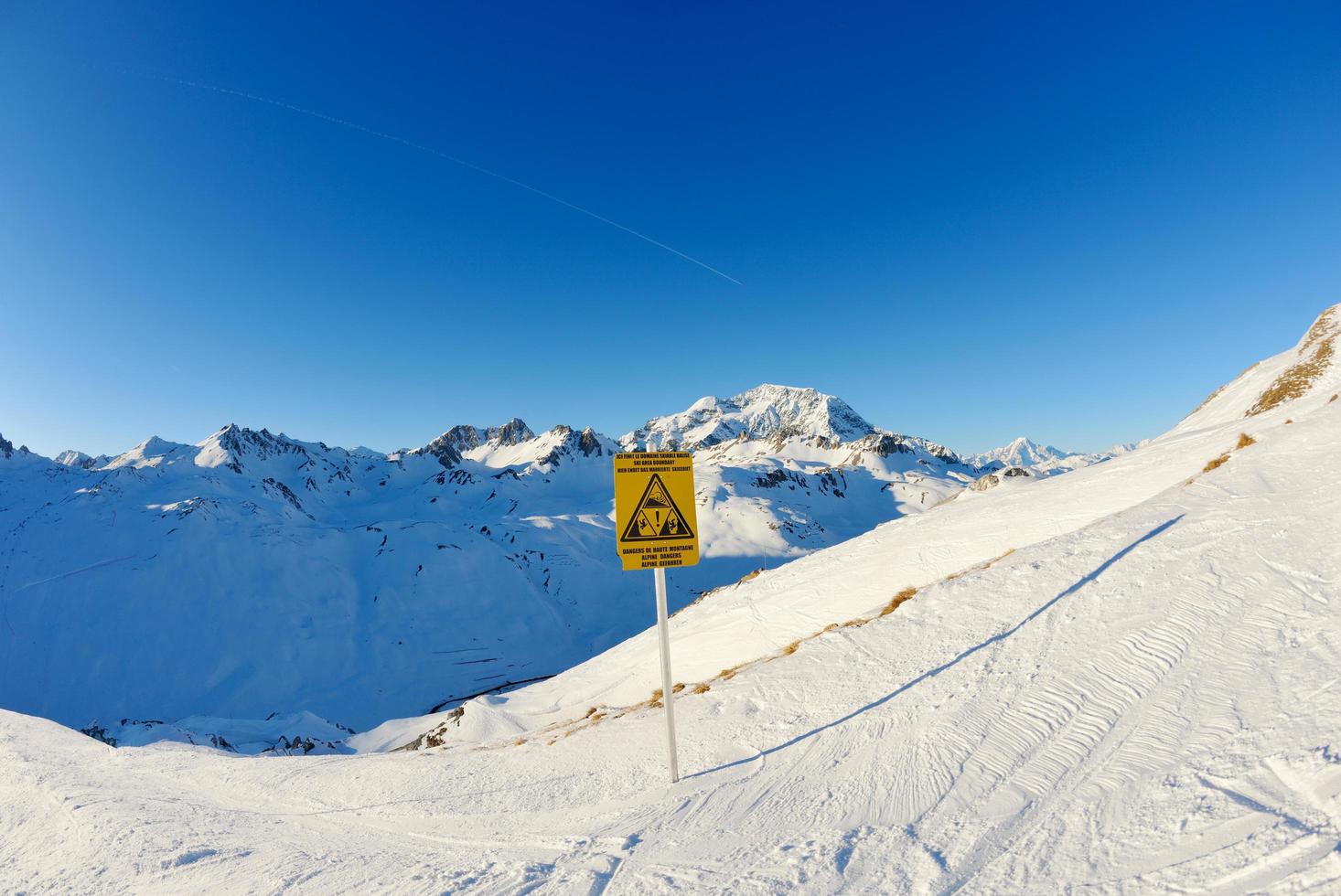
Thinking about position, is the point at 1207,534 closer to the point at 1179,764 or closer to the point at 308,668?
the point at 1179,764

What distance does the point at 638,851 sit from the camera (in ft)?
12.3

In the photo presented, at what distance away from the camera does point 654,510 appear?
5.37 m

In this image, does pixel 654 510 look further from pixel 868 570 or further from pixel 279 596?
pixel 279 596

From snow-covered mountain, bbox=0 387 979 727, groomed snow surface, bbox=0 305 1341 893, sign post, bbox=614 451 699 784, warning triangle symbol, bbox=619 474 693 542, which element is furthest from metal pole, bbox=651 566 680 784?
snow-covered mountain, bbox=0 387 979 727

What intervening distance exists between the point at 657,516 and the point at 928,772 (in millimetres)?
3214

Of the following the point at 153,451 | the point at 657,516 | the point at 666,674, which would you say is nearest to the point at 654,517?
the point at 657,516

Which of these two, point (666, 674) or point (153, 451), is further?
point (153, 451)

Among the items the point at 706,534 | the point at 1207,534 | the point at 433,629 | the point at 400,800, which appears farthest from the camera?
the point at 706,534

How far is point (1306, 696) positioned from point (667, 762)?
16.9ft

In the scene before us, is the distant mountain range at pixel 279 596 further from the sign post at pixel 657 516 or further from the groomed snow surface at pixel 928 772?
the sign post at pixel 657 516

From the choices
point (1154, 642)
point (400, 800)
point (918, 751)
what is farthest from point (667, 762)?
point (1154, 642)

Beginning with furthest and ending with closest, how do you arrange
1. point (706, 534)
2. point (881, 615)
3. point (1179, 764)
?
point (706, 534), point (881, 615), point (1179, 764)

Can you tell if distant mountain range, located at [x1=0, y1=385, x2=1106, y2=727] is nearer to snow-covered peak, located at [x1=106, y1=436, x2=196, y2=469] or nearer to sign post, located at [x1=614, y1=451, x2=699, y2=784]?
sign post, located at [x1=614, y1=451, x2=699, y2=784]

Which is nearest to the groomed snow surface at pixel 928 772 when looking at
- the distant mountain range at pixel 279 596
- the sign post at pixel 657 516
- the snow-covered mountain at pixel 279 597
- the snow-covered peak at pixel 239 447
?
the sign post at pixel 657 516
